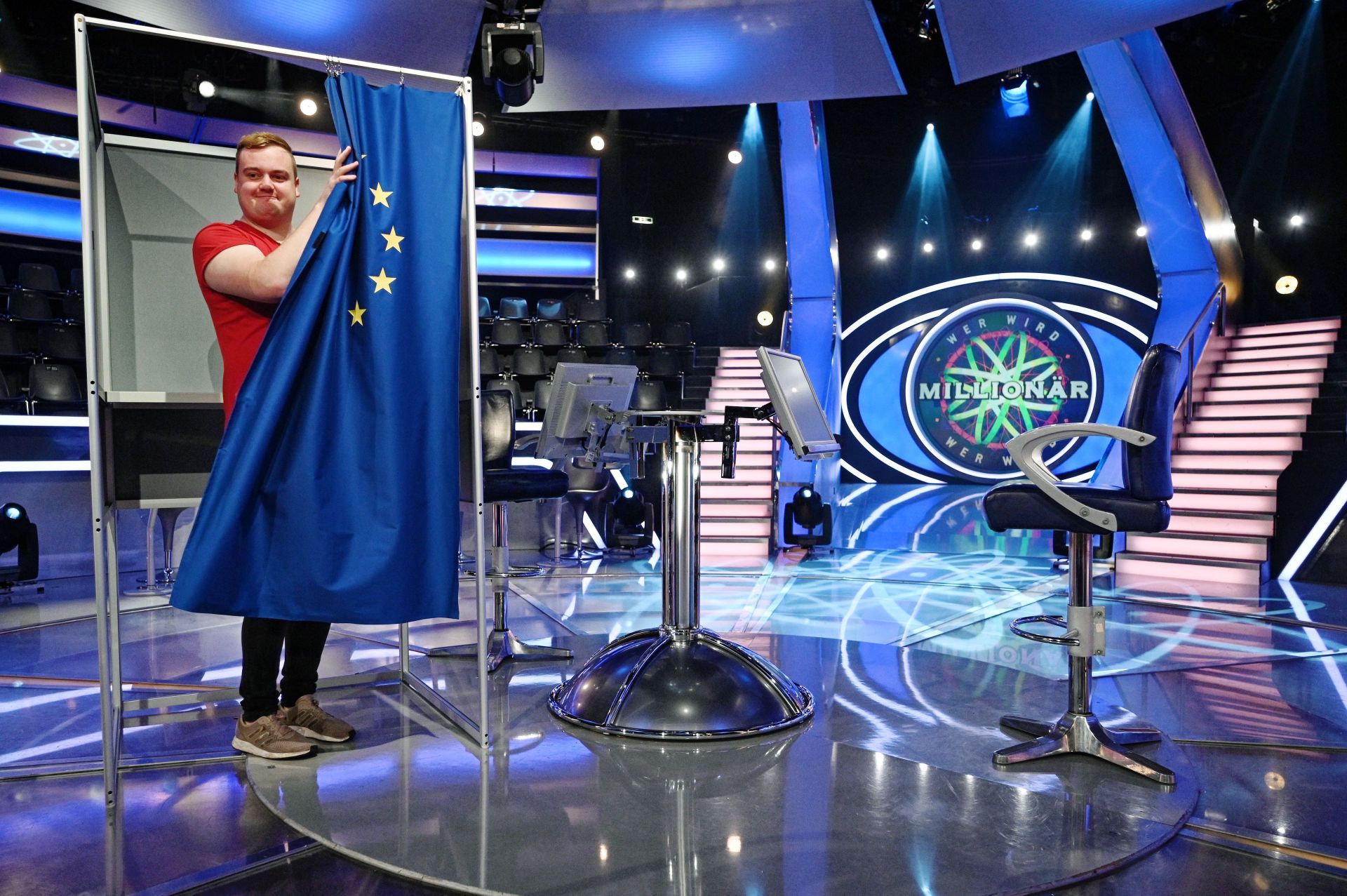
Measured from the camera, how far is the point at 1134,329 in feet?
31.3

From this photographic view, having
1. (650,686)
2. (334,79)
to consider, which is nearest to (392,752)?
(650,686)

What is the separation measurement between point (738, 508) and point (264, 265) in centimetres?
576

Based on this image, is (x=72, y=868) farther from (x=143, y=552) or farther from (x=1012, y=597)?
(x=143, y=552)

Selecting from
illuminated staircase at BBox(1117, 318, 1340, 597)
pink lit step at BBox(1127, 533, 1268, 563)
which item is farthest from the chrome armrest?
pink lit step at BBox(1127, 533, 1268, 563)

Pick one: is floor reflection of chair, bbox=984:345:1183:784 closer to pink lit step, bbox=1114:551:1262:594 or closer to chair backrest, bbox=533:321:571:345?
pink lit step, bbox=1114:551:1262:594

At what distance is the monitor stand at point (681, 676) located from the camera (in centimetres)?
270

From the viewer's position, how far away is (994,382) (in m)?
10.0

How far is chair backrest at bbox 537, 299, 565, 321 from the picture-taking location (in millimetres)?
10086

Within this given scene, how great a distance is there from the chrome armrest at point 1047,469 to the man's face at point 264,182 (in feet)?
6.96

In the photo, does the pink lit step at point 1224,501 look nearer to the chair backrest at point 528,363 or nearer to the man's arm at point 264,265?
the chair backrest at point 528,363

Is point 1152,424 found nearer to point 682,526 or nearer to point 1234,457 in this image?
point 682,526

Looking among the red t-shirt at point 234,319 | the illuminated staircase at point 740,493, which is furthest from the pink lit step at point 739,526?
the red t-shirt at point 234,319

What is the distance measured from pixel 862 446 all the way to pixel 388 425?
8723 millimetres

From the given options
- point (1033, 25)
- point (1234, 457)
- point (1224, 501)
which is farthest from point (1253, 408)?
point (1033, 25)
